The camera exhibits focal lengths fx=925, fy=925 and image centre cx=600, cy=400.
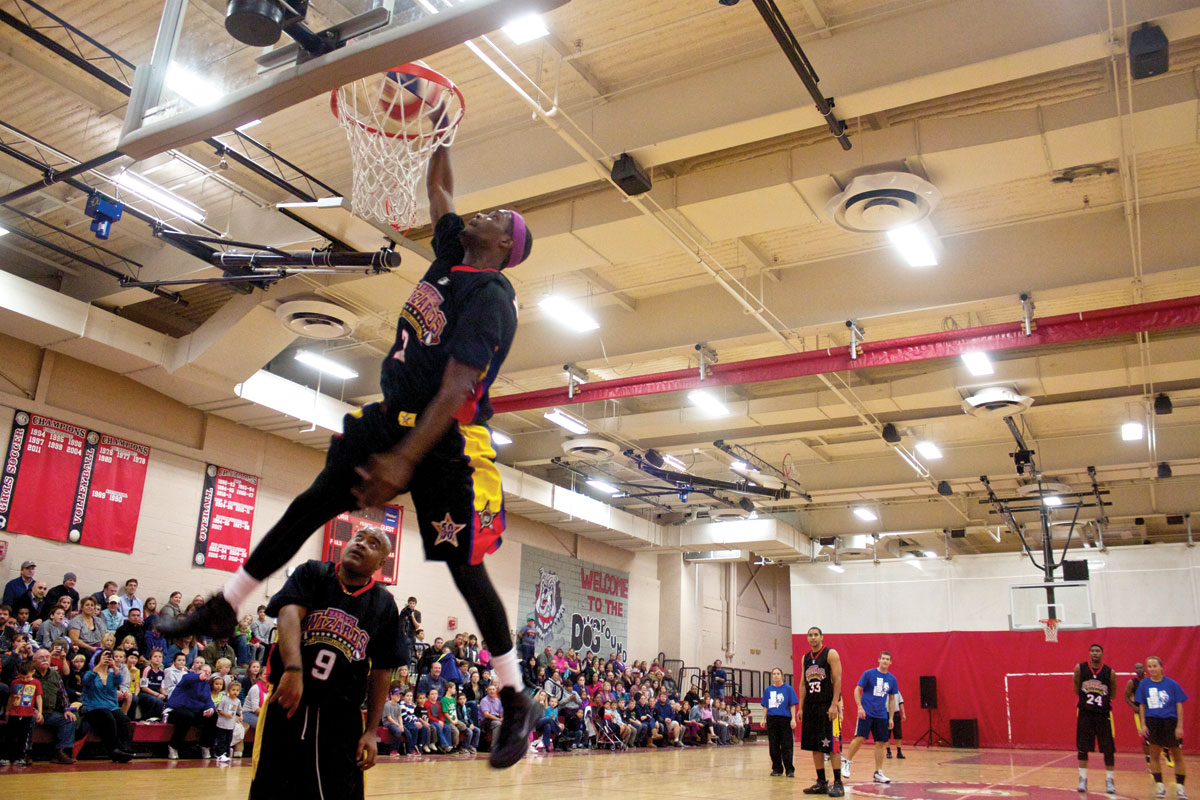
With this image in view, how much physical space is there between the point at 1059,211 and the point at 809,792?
7176mm

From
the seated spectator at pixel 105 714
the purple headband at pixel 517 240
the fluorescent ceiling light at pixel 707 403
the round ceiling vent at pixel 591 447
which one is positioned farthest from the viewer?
the round ceiling vent at pixel 591 447

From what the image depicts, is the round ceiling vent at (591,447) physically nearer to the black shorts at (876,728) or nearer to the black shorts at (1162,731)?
the black shorts at (876,728)

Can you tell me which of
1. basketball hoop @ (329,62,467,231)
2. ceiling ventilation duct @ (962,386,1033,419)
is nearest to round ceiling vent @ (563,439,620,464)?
ceiling ventilation duct @ (962,386,1033,419)

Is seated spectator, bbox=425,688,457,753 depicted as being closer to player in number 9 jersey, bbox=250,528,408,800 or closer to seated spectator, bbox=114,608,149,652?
seated spectator, bbox=114,608,149,652

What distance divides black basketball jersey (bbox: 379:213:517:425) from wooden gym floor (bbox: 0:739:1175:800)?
19.7ft

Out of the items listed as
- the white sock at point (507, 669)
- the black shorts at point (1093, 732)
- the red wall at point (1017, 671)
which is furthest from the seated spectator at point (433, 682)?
the white sock at point (507, 669)

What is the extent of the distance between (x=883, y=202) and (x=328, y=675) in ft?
23.6

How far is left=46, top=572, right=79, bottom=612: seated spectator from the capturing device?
465 inches

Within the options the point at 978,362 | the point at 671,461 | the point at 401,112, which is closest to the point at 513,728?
the point at 401,112

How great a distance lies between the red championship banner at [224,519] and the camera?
1502 cm

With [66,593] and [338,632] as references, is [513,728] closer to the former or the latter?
[338,632]

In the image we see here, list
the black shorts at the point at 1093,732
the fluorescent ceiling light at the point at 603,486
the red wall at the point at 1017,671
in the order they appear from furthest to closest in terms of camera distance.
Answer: the red wall at the point at 1017,671 → the fluorescent ceiling light at the point at 603,486 → the black shorts at the point at 1093,732

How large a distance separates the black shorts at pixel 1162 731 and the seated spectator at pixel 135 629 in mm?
12709

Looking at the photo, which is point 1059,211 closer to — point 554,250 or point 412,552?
point 554,250
